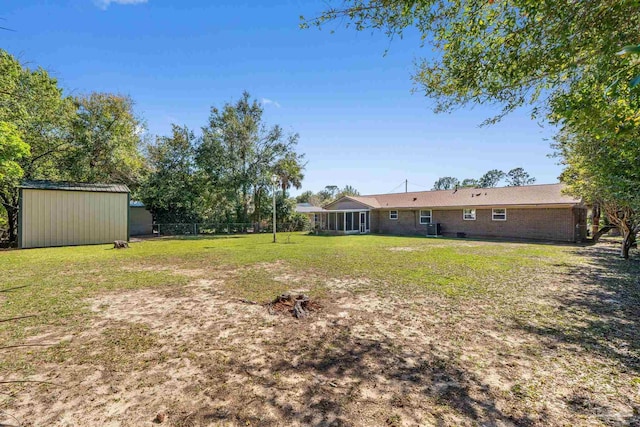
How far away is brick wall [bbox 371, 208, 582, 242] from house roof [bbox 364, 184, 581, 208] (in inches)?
22.9

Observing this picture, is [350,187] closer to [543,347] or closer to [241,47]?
[241,47]

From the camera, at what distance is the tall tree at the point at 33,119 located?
12.0 m

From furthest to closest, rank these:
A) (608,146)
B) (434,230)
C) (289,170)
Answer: (289,170) → (434,230) → (608,146)

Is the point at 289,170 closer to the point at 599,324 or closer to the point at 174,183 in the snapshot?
the point at 174,183

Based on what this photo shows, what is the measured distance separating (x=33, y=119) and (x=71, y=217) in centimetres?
513

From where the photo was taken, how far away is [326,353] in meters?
3.40

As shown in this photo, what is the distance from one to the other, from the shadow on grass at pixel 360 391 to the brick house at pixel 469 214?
1784 centimetres

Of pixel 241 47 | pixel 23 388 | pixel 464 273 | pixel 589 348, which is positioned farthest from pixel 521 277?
pixel 241 47

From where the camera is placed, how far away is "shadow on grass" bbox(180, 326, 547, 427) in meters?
2.29

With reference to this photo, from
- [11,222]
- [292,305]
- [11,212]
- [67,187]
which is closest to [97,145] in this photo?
[67,187]

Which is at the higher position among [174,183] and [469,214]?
[174,183]

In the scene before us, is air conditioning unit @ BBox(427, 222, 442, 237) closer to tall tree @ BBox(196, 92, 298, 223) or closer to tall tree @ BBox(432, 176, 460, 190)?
tall tree @ BBox(196, 92, 298, 223)

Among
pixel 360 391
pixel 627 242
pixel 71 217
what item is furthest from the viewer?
pixel 71 217

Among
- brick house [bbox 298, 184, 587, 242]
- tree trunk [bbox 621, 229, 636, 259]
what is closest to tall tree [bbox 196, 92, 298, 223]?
brick house [bbox 298, 184, 587, 242]
